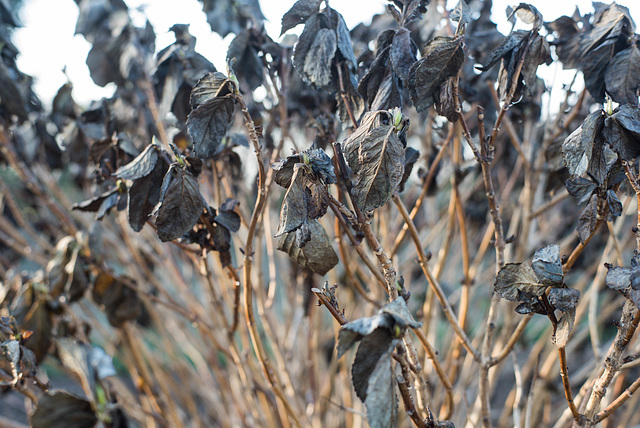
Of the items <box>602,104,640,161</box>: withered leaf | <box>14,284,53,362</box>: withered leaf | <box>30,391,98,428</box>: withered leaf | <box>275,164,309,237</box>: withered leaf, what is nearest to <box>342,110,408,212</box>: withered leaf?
<box>275,164,309,237</box>: withered leaf

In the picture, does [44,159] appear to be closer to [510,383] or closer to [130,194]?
[130,194]

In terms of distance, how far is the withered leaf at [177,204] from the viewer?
28.7 inches

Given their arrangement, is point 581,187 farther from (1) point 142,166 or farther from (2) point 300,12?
(1) point 142,166

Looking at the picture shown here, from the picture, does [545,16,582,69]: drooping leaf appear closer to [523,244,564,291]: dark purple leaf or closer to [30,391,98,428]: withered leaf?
[523,244,564,291]: dark purple leaf

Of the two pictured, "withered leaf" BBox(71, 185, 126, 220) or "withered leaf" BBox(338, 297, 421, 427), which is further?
"withered leaf" BBox(71, 185, 126, 220)

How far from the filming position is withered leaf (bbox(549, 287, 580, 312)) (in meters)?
0.64

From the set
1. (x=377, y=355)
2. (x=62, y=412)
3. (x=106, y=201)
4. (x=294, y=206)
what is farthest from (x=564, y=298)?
(x=62, y=412)

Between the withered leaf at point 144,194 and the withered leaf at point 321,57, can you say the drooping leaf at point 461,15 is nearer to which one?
the withered leaf at point 321,57

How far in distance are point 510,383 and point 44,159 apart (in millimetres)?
3038

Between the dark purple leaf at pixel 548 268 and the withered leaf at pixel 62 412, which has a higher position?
the dark purple leaf at pixel 548 268

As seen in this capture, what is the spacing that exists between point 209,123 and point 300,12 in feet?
1.04

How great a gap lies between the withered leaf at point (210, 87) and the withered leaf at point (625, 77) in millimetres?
669

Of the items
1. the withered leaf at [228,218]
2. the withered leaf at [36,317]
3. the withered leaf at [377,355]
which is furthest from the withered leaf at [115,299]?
the withered leaf at [377,355]

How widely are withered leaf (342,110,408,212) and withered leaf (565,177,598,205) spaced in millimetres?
323
